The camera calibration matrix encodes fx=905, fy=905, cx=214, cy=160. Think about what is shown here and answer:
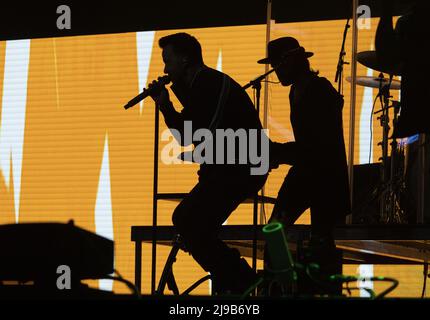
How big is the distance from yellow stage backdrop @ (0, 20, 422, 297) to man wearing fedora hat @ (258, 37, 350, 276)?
3.67 metres

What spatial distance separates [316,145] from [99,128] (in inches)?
186

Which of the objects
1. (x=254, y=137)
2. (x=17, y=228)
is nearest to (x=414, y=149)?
(x=254, y=137)

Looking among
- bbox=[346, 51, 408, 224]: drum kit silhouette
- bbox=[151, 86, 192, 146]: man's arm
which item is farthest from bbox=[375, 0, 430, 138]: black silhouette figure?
bbox=[346, 51, 408, 224]: drum kit silhouette

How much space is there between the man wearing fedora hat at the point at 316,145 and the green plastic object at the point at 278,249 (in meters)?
2.38

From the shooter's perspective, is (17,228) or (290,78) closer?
(17,228)

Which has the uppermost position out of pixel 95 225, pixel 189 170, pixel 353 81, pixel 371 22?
pixel 371 22

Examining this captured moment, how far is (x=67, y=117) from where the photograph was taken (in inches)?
350

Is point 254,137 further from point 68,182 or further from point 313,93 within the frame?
point 68,182

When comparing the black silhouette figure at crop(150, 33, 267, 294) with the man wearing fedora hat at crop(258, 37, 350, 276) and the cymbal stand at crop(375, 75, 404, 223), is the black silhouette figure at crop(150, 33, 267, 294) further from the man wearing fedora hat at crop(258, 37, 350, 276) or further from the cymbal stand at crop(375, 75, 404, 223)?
the cymbal stand at crop(375, 75, 404, 223)

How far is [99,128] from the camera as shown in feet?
28.7

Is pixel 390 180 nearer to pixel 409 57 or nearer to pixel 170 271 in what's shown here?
pixel 170 271

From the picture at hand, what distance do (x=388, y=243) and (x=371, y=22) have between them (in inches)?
92.2

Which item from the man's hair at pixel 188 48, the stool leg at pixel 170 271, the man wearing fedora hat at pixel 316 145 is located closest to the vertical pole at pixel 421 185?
the man wearing fedora hat at pixel 316 145
